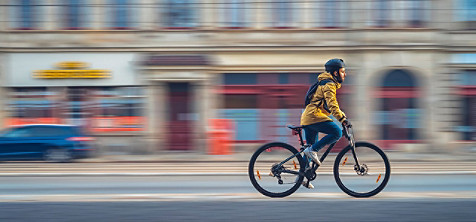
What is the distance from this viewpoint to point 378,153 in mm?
6957

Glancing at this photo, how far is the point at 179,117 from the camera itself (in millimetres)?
20172

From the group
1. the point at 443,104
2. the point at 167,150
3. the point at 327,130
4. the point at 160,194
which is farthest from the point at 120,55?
the point at 327,130

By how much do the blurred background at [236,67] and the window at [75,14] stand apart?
0.03 metres

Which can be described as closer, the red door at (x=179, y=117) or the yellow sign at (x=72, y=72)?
the yellow sign at (x=72, y=72)

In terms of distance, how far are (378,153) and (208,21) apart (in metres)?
13.6

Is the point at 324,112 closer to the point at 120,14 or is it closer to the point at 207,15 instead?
the point at 207,15

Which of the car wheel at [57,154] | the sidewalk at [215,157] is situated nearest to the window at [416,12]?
the sidewalk at [215,157]

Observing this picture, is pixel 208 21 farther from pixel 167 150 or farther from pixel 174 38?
pixel 167 150

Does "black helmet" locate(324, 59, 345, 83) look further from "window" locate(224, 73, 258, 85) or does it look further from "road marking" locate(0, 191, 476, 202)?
"window" locate(224, 73, 258, 85)

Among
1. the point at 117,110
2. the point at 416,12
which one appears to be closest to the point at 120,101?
the point at 117,110

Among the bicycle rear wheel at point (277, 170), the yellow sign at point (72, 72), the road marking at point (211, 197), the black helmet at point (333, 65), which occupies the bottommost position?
the road marking at point (211, 197)

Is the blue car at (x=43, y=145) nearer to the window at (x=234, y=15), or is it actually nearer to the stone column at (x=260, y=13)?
the window at (x=234, y=15)

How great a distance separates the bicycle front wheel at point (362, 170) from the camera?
691cm

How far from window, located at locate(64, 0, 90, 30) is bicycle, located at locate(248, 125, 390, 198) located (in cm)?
1431
